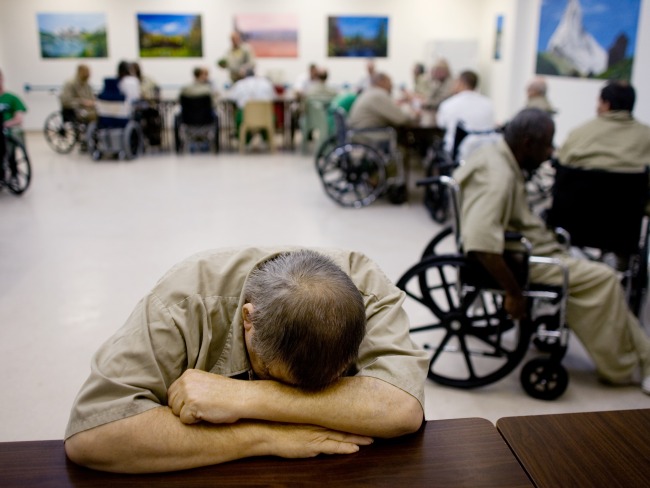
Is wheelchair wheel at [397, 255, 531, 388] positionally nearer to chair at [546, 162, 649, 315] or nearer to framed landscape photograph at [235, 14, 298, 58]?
chair at [546, 162, 649, 315]

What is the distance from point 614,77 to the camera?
646 centimetres

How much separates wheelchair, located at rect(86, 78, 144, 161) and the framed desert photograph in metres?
5.49

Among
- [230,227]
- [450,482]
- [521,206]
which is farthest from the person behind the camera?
[230,227]

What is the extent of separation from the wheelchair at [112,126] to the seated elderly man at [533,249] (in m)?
6.35

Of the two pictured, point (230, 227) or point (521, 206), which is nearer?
point (521, 206)

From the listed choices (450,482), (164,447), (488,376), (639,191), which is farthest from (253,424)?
(639,191)

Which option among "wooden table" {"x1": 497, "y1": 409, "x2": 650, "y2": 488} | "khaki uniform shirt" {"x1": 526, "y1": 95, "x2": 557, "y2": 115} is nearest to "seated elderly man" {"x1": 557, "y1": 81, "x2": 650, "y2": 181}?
"khaki uniform shirt" {"x1": 526, "y1": 95, "x2": 557, "y2": 115}

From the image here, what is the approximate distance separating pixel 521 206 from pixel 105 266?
265cm

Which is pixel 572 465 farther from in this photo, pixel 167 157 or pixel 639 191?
pixel 167 157

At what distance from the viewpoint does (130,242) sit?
4.46 meters

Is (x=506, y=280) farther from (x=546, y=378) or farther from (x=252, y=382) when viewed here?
(x=252, y=382)

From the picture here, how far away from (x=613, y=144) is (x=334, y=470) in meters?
2.80

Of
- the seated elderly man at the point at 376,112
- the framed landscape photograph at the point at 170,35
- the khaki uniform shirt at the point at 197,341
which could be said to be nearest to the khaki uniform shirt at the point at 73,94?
the framed landscape photograph at the point at 170,35

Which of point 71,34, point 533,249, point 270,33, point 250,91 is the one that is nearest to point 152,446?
point 533,249
